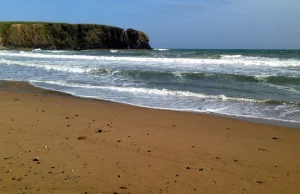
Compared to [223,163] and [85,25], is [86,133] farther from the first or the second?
[85,25]

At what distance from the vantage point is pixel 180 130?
649 cm

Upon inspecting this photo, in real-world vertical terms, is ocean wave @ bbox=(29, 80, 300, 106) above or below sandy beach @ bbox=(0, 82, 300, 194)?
above

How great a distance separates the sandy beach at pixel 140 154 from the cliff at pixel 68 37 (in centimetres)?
5998

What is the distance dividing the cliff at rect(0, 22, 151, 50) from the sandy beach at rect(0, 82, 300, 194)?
60.0m

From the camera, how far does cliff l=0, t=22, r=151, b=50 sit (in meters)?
63.0

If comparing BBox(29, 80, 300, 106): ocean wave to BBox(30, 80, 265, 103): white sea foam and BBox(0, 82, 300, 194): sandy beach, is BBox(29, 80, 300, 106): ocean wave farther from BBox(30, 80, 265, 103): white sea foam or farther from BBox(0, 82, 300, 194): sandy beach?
BBox(0, 82, 300, 194): sandy beach

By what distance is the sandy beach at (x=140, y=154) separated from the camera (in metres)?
3.74

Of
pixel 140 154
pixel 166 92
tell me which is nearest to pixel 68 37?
pixel 166 92

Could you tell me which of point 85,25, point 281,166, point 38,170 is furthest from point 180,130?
point 85,25

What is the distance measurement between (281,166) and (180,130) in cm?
226

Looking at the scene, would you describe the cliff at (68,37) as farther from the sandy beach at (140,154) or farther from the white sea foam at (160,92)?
the sandy beach at (140,154)

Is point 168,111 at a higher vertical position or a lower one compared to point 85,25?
lower

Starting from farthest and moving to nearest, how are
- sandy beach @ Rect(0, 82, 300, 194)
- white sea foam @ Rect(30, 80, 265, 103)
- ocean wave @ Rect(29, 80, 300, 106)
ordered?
white sea foam @ Rect(30, 80, 265, 103), ocean wave @ Rect(29, 80, 300, 106), sandy beach @ Rect(0, 82, 300, 194)

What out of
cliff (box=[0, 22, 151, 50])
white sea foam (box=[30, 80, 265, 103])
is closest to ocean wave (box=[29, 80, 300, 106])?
white sea foam (box=[30, 80, 265, 103])
